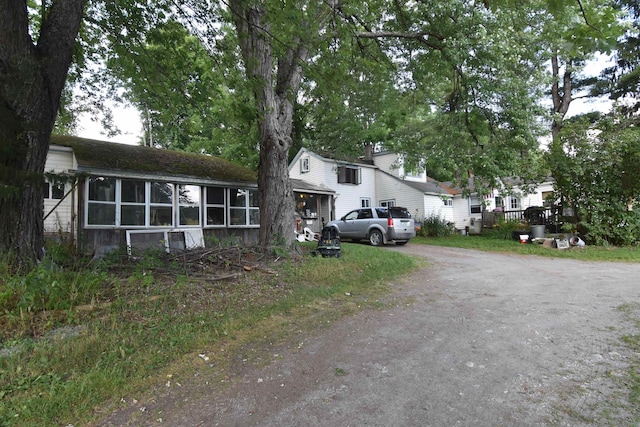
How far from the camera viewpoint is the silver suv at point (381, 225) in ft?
43.7

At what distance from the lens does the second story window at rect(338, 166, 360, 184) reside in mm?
20469

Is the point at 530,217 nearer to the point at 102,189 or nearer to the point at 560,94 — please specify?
the point at 560,94

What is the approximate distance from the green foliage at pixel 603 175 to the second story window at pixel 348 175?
10897 mm

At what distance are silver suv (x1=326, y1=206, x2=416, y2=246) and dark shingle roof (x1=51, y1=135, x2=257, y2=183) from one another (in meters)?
4.89

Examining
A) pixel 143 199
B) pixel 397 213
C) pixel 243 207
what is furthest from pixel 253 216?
pixel 397 213

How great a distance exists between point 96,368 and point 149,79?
666 centimetres

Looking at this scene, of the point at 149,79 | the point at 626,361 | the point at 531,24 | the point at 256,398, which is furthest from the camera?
the point at 531,24

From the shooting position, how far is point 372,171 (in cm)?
2284

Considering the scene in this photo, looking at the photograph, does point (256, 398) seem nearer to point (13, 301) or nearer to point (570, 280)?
point (13, 301)

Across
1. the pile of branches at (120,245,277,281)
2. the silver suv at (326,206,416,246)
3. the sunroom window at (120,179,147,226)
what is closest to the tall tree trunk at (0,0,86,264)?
the pile of branches at (120,245,277,281)

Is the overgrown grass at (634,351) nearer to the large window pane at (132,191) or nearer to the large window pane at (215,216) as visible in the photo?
the large window pane at (215,216)

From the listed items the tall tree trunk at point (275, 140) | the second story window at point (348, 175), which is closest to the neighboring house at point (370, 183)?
the second story window at point (348, 175)

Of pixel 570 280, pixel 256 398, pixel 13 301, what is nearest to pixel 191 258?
pixel 13 301

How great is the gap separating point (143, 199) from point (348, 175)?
13.2 metres
